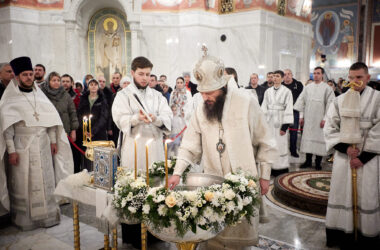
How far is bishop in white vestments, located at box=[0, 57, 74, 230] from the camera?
3854 millimetres

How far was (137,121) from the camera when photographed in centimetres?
335

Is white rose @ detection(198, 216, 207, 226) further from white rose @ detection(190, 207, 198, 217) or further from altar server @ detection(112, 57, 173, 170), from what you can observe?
altar server @ detection(112, 57, 173, 170)

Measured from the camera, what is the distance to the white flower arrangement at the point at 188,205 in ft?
5.99

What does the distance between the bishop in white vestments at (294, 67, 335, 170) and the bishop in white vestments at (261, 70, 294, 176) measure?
2.99ft

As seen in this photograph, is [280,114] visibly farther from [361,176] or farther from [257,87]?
[361,176]

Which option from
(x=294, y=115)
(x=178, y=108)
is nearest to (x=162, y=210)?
(x=178, y=108)

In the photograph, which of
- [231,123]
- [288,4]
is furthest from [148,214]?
[288,4]

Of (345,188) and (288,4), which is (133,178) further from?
(288,4)

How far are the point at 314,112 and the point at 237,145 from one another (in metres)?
4.98

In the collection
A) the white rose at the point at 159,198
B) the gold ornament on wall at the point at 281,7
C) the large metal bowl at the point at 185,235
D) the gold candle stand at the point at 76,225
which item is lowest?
the gold candle stand at the point at 76,225

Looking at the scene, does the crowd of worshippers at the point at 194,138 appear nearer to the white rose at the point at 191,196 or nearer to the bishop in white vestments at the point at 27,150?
the bishop in white vestments at the point at 27,150

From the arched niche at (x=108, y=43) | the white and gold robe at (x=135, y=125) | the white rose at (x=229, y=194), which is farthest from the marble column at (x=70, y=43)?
the white rose at (x=229, y=194)

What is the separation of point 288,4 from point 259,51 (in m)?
2.84

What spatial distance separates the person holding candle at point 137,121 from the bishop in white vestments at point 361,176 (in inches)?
73.6
